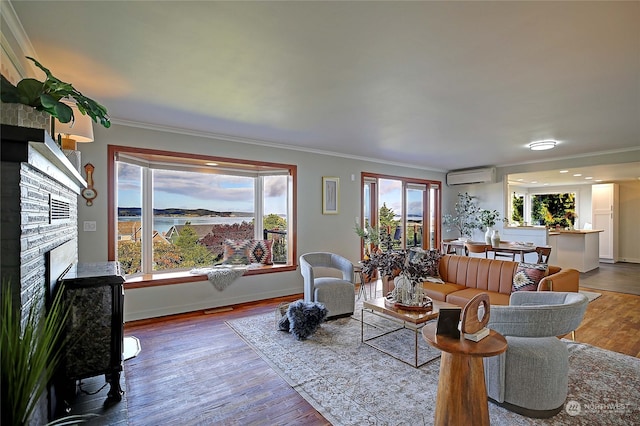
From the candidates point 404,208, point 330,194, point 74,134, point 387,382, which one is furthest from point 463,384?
point 404,208

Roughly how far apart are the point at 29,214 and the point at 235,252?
370 centimetres

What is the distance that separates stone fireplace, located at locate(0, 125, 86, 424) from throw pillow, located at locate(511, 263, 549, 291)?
4051 mm

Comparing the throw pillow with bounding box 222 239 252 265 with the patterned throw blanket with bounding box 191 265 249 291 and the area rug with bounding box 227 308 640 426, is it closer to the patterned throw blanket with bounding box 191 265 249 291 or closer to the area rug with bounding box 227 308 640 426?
the patterned throw blanket with bounding box 191 265 249 291

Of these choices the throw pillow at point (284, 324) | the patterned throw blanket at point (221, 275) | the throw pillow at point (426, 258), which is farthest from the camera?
the patterned throw blanket at point (221, 275)

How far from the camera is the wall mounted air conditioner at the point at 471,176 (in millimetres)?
6867

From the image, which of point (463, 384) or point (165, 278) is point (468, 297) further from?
point (165, 278)

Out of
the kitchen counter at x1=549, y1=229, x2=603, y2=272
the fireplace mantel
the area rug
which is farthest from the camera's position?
the kitchen counter at x1=549, y1=229, x2=603, y2=272

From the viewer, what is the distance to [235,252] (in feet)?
16.8

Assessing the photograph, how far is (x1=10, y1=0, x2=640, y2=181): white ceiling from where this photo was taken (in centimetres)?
172

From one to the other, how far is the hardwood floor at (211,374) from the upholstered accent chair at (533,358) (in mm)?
1274

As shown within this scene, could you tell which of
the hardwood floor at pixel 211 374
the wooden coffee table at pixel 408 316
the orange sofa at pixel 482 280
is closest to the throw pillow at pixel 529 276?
the orange sofa at pixel 482 280

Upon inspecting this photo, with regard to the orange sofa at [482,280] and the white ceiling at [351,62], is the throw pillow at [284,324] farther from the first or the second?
the white ceiling at [351,62]

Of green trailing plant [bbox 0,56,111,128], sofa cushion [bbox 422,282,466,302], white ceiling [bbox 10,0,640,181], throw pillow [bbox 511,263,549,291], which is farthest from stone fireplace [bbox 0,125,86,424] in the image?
throw pillow [bbox 511,263,549,291]

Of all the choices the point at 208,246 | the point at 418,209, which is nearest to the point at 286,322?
the point at 208,246
